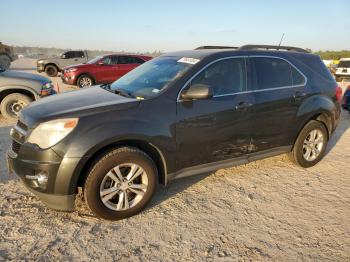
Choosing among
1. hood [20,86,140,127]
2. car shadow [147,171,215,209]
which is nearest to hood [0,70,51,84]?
hood [20,86,140,127]

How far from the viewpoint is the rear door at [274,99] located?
398 centimetres

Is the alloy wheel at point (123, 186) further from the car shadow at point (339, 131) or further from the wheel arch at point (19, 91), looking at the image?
the wheel arch at point (19, 91)

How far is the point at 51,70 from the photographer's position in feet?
69.1

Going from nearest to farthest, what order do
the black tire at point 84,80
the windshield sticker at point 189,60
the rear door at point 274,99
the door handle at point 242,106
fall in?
the windshield sticker at point 189,60 < the door handle at point 242,106 < the rear door at point 274,99 < the black tire at point 84,80

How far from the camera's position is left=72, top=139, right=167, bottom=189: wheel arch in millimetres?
2949

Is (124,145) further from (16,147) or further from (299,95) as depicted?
(299,95)

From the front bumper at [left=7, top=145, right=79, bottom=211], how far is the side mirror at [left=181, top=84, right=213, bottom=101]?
1.34 m

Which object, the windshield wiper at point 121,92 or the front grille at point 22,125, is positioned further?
the windshield wiper at point 121,92

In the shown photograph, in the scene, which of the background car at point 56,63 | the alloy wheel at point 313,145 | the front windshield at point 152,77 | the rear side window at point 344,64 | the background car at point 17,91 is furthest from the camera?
the background car at point 56,63

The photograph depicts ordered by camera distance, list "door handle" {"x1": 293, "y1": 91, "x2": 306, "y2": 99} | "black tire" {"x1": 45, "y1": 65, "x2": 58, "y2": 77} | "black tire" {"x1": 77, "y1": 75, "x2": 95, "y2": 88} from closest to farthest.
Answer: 1. "door handle" {"x1": 293, "y1": 91, "x2": 306, "y2": 99}
2. "black tire" {"x1": 77, "y1": 75, "x2": 95, "y2": 88}
3. "black tire" {"x1": 45, "y1": 65, "x2": 58, "y2": 77}

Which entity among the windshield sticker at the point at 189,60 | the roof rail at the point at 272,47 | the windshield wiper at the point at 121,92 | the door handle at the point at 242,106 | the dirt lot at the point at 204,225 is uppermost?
the roof rail at the point at 272,47

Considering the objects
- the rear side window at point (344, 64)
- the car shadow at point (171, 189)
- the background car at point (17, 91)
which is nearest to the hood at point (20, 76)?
the background car at point (17, 91)

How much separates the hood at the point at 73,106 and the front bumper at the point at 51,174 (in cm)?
35

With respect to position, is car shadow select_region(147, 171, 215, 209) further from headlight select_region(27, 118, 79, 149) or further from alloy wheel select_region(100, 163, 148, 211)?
headlight select_region(27, 118, 79, 149)
